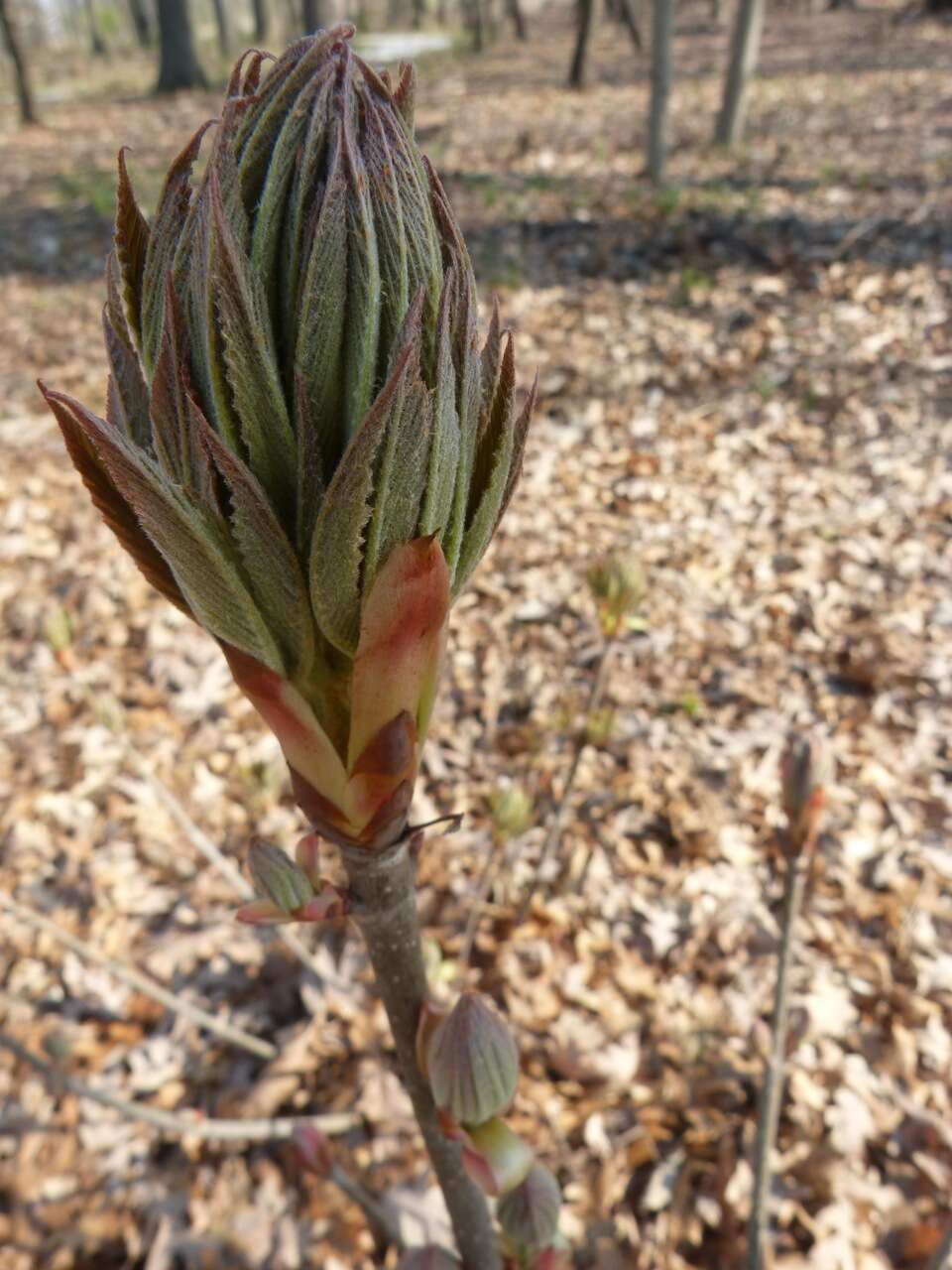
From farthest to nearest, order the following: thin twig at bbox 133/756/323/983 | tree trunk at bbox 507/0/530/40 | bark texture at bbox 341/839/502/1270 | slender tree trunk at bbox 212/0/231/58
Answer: slender tree trunk at bbox 212/0/231/58
tree trunk at bbox 507/0/530/40
thin twig at bbox 133/756/323/983
bark texture at bbox 341/839/502/1270

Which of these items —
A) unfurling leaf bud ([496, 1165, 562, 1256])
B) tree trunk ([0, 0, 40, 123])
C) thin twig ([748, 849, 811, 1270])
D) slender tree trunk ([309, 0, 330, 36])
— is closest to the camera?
unfurling leaf bud ([496, 1165, 562, 1256])

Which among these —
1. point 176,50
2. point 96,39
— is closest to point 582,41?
point 176,50

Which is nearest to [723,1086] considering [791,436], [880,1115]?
[880,1115]

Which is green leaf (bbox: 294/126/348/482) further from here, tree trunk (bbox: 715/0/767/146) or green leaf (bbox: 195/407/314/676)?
tree trunk (bbox: 715/0/767/146)

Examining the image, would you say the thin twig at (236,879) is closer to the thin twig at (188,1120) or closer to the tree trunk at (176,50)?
the thin twig at (188,1120)

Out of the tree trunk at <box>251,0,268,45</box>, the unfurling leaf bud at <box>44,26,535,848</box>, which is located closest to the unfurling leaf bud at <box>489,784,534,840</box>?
the unfurling leaf bud at <box>44,26,535,848</box>

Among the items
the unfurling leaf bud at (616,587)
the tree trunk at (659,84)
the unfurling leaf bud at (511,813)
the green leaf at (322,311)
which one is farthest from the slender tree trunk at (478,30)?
the green leaf at (322,311)

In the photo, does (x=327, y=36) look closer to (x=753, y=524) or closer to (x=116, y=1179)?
(x=116, y=1179)
